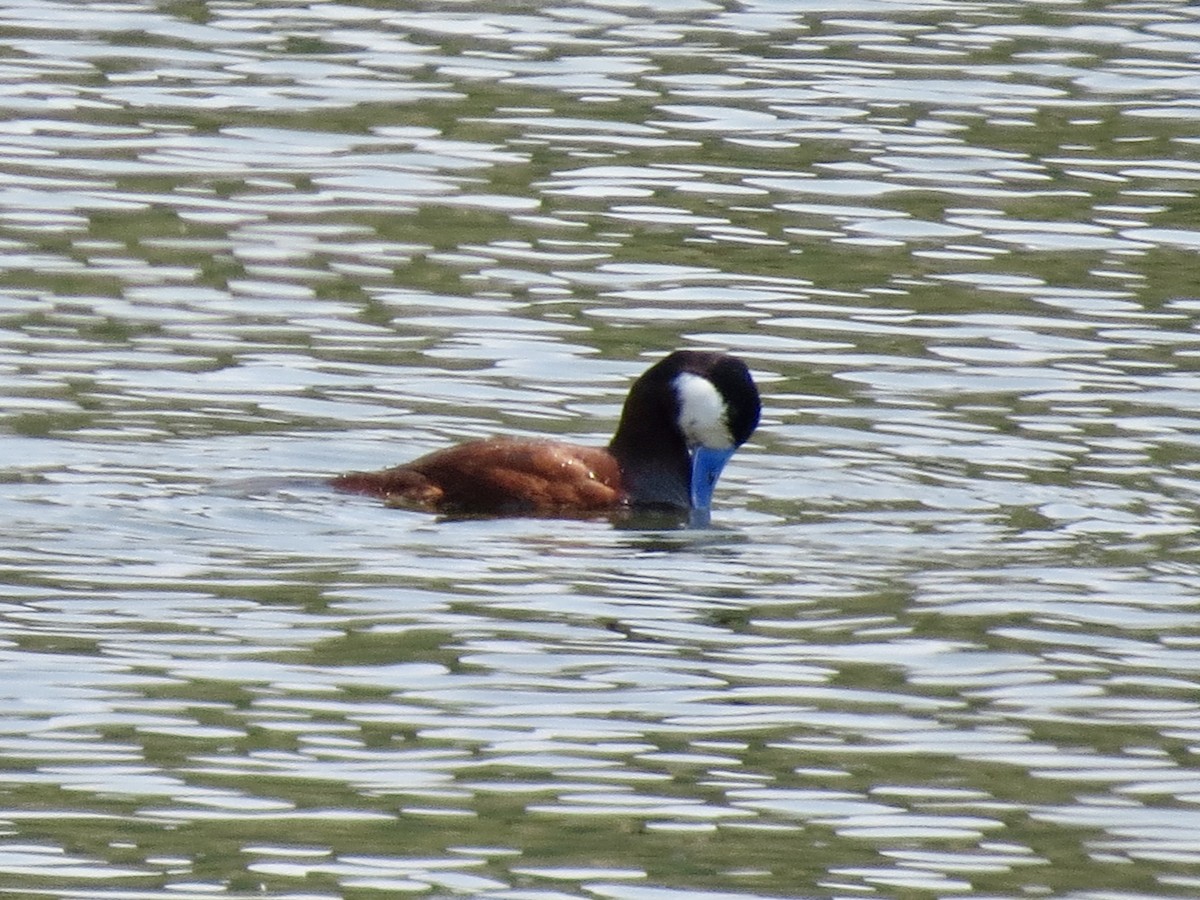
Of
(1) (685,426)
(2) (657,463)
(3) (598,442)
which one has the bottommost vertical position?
(3) (598,442)

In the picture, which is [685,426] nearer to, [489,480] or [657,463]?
[657,463]

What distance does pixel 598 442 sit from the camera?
11977 millimetres

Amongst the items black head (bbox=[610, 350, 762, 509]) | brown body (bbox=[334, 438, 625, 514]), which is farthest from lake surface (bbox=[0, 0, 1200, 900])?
black head (bbox=[610, 350, 762, 509])

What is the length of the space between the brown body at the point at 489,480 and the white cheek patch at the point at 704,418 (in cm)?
47

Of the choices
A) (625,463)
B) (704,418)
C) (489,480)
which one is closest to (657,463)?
(625,463)

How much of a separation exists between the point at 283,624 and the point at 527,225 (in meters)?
6.31

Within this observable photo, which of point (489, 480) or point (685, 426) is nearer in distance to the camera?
point (489, 480)

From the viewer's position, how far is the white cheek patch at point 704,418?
1105cm

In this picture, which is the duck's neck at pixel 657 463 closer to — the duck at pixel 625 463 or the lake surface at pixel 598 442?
the duck at pixel 625 463

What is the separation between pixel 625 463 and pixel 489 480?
689mm

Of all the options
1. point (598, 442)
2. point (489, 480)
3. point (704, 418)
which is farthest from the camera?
point (598, 442)

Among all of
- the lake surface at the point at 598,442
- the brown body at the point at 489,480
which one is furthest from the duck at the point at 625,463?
the lake surface at the point at 598,442

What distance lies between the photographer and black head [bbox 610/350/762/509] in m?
11.0

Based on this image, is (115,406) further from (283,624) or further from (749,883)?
(749,883)
